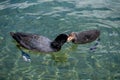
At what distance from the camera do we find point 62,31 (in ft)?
38.1

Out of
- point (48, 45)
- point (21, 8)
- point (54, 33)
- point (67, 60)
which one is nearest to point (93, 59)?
point (67, 60)

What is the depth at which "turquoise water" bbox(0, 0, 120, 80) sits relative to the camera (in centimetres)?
912

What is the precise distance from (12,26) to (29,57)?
3.42 m

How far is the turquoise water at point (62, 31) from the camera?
29.9ft

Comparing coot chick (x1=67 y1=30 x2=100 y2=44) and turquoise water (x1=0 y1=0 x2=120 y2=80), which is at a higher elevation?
coot chick (x1=67 y1=30 x2=100 y2=44)

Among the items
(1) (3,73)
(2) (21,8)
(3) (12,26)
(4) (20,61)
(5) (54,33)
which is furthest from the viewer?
(2) (21,8)

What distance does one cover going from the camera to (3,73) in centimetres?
917

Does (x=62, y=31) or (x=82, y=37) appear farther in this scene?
(x=62, y=31)

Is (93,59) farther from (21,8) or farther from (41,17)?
(21,8)

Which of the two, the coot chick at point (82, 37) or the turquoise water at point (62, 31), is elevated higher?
the coot chick at point (82, 37)

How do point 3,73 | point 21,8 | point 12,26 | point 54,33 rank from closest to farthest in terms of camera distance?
point 3,73 → point 54,33 → point 12,26 → point 21,8

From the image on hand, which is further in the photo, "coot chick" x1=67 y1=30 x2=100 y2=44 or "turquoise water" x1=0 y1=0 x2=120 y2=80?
"coot chick" x1=67 y1=30 x2=100 y2=44

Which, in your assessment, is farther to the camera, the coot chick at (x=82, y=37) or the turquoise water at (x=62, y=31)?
the coot chick at (x=82, y=37)

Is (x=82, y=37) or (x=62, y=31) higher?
(x=82, y=37)
